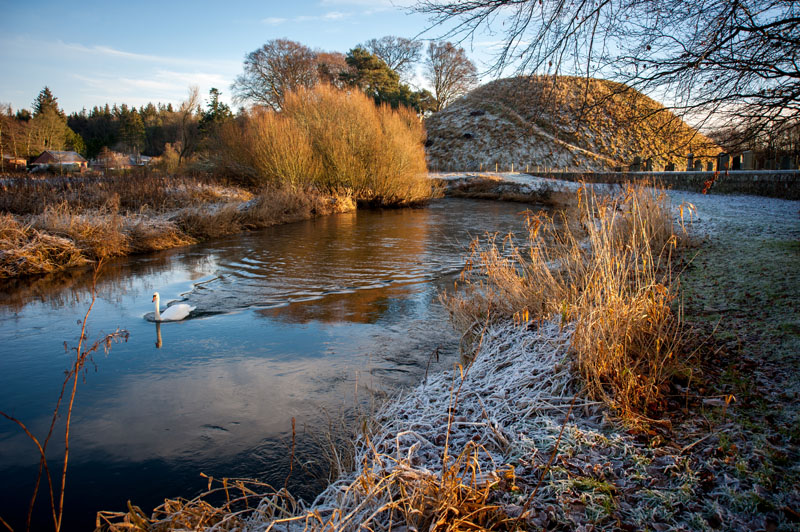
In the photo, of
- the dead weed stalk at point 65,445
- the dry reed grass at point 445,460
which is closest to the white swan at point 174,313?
the dead weed stalk at point 65,445

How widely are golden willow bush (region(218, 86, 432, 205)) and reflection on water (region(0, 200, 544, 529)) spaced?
8.89m

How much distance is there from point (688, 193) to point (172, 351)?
17.0 meters

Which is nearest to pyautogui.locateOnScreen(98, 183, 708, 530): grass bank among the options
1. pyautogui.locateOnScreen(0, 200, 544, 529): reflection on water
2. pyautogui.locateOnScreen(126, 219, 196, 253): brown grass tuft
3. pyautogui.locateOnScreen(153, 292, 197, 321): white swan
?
pyautogui.locateOnScreen(0, 200, 544, 529): reflection on water

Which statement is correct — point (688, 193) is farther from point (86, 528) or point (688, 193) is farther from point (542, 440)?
point (86, 528)

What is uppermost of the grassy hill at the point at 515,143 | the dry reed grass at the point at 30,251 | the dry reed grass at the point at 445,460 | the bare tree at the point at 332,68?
the bare tree at the point at 332,68

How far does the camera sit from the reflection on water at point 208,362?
3.37 m

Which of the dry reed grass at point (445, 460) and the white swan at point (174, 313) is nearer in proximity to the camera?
the dry reed grass at point (445, 460)

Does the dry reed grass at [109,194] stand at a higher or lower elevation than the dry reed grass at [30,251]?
higher

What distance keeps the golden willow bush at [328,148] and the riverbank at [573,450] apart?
15926 mm

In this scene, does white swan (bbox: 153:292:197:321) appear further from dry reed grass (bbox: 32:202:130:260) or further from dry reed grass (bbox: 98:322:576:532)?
dry reed grass (bbox: 32:202:130:260)

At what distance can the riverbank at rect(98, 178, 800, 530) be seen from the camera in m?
2.18

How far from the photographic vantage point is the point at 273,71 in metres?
39.1

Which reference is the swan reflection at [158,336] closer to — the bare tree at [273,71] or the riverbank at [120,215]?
the riverbank at [120,215]

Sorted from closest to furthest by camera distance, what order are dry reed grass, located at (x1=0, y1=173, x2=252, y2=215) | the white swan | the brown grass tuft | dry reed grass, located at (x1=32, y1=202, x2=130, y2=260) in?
1. the white swan
2. dry reed grass, located at (x1=32, y1=202, x2=130, y2=260)
3. the brown grass tuft
4. dry reed grass, located at (x1=0, y1=173, x2=252, y2=215)
